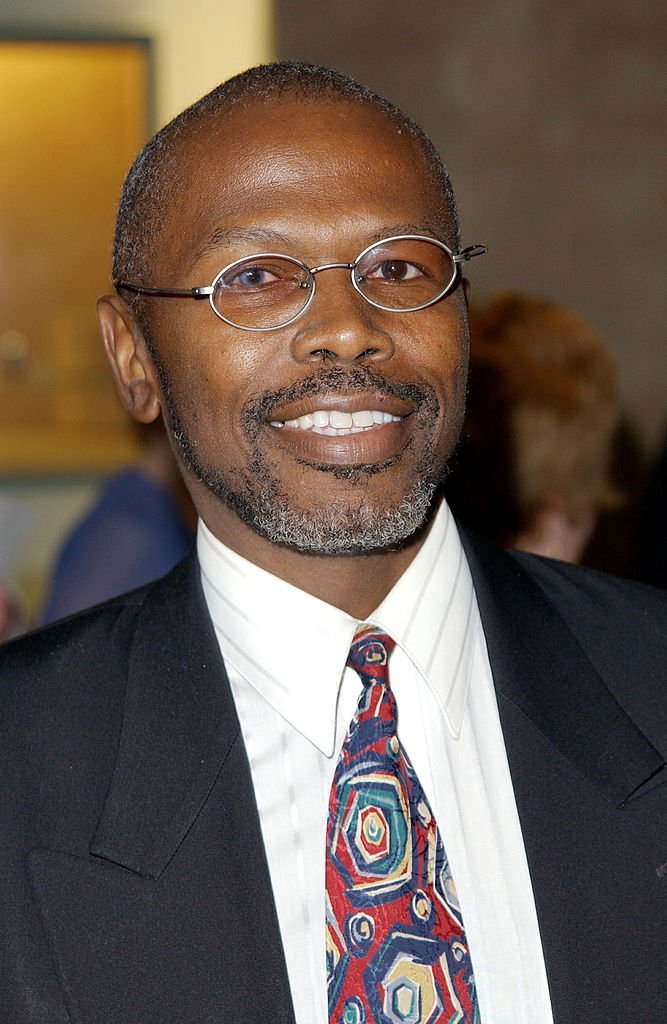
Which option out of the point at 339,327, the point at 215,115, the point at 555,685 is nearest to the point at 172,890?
the point at 555,685

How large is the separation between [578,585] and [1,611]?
156cm

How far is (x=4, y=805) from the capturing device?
128 cm

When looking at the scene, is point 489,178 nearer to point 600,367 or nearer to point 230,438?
Answer: point 600,367

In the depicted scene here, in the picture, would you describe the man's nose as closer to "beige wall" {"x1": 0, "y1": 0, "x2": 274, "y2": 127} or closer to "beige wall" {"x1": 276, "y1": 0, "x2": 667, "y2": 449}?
"beige wall" {"x1": 276, "y1": 0, "x2": 667, "y2": 449}

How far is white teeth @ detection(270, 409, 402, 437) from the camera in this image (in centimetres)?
131

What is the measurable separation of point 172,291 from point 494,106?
2529 mm

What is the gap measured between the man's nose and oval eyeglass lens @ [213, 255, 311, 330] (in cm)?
2

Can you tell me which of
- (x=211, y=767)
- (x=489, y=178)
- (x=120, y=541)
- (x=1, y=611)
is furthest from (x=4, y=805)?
(x=489, y=178)

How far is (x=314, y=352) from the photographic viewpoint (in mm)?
1291

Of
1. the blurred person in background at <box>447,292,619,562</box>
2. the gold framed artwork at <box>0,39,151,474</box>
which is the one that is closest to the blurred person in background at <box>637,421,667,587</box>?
the blurred person in background at <box>447,292,619,562</box>

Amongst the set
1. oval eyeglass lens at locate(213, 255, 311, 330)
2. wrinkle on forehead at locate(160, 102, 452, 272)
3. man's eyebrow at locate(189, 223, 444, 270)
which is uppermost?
wrinkle on forehead at locate(160, 102, 452, 272)

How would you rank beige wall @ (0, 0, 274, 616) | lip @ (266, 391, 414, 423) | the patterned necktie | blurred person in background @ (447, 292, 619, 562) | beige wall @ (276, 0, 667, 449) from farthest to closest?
1. beige wall @ (0, 0, 274, 616)
2. beige wall @ (276, 0, 667, 449)
3. blurred person in background @ (447, 292, 619, 562)
4. lip @ (266, 391, 414, 423)
5. the patterned necktie

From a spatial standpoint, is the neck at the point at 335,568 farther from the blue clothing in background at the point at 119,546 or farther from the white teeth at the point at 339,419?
the blue clothing in background at the point at 119,546

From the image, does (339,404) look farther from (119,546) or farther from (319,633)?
(119,546)
